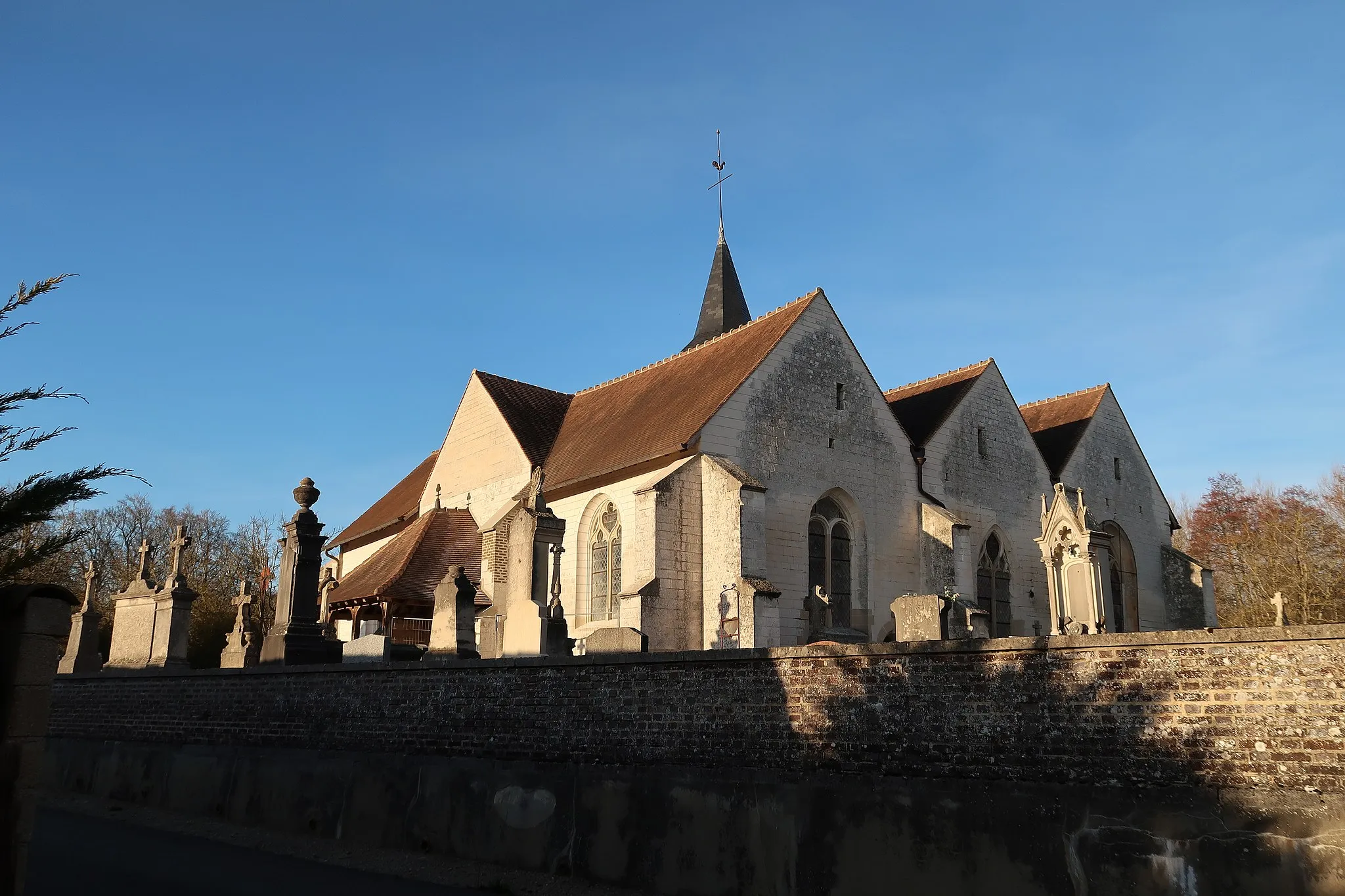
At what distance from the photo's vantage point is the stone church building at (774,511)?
18672 millimetres

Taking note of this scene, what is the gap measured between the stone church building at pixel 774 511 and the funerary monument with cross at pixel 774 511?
0.05 metres

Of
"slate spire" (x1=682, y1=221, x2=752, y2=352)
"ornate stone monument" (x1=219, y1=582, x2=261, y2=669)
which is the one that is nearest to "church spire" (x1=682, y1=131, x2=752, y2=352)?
"slate spire" (x1=682, y1=221, x2=752, y2=352)

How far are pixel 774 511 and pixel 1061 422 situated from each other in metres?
12.5

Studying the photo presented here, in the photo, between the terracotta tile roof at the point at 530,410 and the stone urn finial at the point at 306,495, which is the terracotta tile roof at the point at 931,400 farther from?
the stone urn finial at the point at 306,495

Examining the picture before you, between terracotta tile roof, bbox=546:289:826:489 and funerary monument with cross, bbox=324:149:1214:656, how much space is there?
85 millimetres

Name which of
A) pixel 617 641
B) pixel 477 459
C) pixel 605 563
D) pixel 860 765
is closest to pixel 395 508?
pixel 477 459

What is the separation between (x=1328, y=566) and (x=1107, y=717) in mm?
26945

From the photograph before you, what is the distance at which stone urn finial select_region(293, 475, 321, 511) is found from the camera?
15.6 meters

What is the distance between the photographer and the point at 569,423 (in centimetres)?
2712

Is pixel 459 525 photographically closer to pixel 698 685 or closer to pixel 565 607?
pixel 565 607

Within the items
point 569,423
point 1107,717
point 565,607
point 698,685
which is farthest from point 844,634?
point 1107,717

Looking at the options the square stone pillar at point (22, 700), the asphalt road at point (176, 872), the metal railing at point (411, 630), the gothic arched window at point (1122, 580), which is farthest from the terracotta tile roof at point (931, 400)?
the square stone pillar at point (22, 700)

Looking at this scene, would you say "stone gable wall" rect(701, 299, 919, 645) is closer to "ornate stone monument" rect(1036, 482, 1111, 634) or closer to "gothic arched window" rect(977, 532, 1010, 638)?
"gothic arched window" rect(977, 532, 1010, 638)

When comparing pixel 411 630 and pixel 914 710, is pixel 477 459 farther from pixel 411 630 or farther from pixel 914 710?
pixel 914 710
